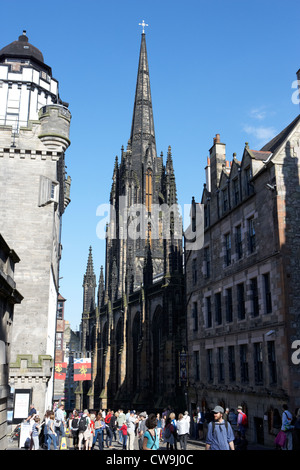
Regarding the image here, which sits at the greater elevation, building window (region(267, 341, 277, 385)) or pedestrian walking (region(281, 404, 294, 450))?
building window (region(267, 341, 277, 385))

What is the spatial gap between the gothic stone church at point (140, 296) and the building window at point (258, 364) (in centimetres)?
1240

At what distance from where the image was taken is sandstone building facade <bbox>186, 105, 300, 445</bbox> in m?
20.8

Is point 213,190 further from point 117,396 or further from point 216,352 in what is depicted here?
point 117,396

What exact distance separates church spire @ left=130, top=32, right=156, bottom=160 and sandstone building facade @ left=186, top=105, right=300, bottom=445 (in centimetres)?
5405

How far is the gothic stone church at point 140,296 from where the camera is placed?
40.0 m

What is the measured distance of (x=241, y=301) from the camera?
25000 millimetres

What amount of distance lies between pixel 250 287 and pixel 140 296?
86.6 ft

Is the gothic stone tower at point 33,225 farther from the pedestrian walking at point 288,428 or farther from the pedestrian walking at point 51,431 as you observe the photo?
the pedestrian walking at point 288,428

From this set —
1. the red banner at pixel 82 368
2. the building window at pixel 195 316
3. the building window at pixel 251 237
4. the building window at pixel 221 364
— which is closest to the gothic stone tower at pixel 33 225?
the building window at pixel 221 364

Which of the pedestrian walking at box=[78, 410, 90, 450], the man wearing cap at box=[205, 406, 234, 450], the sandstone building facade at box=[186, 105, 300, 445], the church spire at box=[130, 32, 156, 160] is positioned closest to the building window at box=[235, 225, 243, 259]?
the sandstone building facade at box=[186, 105, 300, 445]

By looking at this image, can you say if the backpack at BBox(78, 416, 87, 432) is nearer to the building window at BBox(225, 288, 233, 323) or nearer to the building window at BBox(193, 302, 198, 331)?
the building window at BBox(225, 288, 233, 323)

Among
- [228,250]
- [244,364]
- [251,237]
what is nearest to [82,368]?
[228,250]
